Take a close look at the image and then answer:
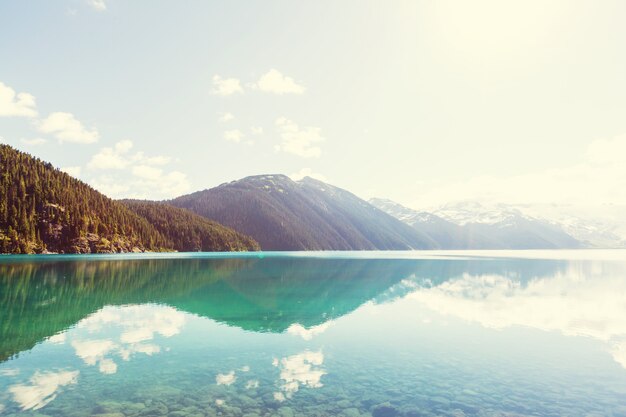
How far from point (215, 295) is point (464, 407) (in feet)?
154

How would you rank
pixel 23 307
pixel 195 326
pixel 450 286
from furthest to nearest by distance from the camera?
pixel 450 286, pixel 23 307, pixel 195 326

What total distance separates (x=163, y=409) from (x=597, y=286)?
9160 cm

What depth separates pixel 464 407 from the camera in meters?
18.4

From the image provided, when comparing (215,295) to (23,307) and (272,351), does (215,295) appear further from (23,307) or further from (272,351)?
(272,351)

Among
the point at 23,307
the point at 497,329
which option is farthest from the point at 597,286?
the point at 23,307

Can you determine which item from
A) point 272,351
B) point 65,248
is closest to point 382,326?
point 272,351

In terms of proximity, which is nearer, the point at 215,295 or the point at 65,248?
the point at 215,295

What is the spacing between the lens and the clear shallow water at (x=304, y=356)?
18.4 m

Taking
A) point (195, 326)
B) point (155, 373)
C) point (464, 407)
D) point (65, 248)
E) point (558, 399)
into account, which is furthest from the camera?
point (65, 248)

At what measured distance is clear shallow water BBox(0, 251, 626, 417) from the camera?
1842 centimetres

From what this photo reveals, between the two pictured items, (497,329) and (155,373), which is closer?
(155,373)

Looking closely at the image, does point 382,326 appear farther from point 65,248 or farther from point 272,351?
point 65,248

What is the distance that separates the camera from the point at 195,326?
36.8m

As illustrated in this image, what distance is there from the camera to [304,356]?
90.0 feet
